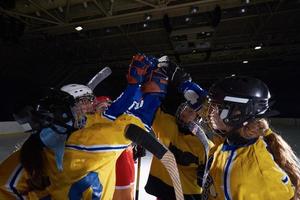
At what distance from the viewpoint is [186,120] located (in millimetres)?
1528

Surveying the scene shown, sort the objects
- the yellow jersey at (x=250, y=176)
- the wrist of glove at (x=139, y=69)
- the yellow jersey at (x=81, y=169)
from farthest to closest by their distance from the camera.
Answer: the wrist of glove at (x=139, y=69) → the yellow jersey at (x=81, y=169) → the yellow jersey at (x=250, y=176)

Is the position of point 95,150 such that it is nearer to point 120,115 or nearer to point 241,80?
point 120,115

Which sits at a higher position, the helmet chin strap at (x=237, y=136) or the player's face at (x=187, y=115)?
the helmet chin strap at (x=237, y=136)

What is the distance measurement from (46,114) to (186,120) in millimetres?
703

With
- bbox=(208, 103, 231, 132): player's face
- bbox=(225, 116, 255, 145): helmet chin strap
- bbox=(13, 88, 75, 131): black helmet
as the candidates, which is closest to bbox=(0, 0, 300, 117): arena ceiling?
bbox=(13, 88, 75, 131): black helmet

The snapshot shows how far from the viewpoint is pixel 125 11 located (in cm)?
729

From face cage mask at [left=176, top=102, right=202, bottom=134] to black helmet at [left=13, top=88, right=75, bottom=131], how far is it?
56cm

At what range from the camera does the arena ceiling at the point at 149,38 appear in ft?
23.1

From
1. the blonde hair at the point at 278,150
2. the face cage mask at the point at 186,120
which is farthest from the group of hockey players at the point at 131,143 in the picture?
the face cage mask at the point at 186,120

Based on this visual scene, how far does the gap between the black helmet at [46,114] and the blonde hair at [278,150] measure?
60cm

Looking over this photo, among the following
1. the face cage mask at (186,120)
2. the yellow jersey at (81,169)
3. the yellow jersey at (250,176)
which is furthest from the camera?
the face cage mask at (186,120)

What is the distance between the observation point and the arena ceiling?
7039mm

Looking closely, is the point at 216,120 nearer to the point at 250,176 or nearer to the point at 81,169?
the point at 250,176

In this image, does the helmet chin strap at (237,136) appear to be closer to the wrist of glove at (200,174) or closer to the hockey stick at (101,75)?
the wrist of glove at (200,174)
